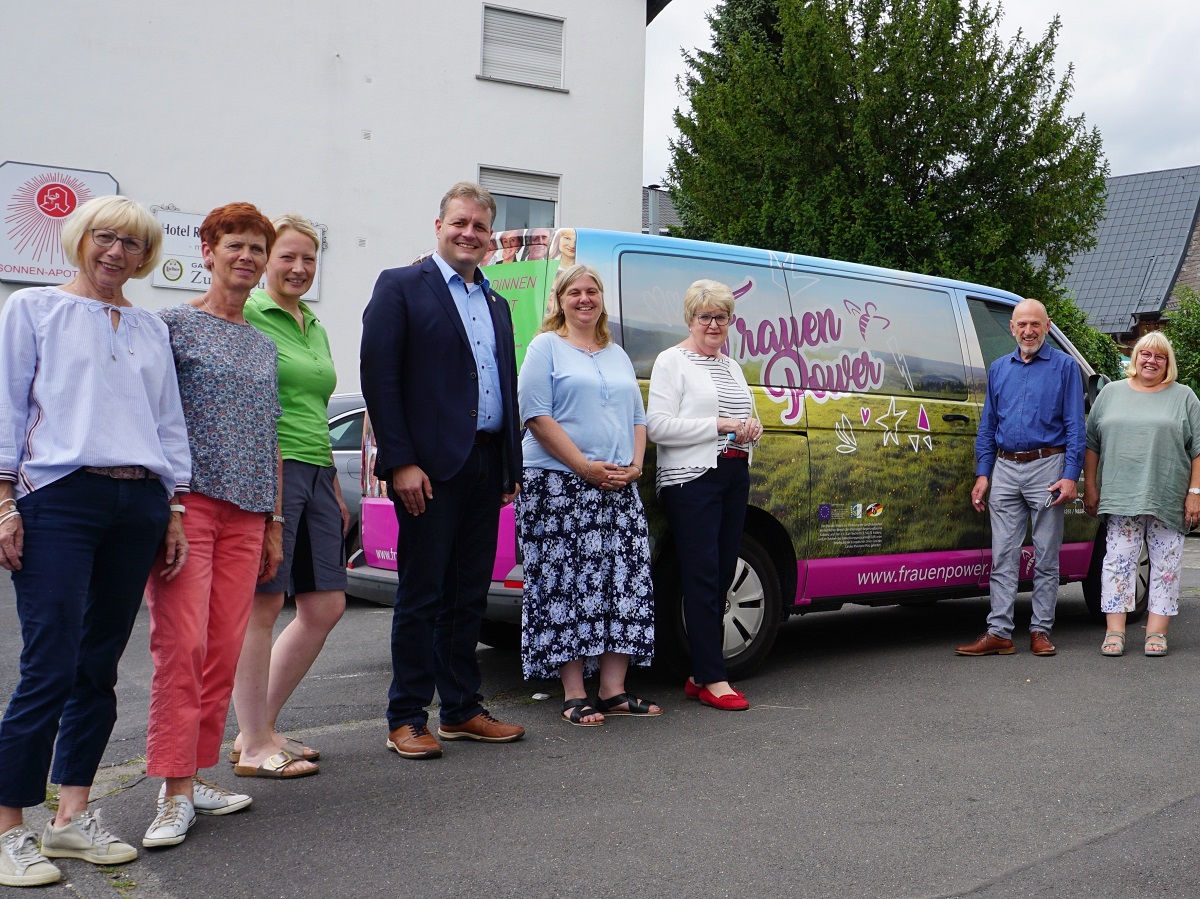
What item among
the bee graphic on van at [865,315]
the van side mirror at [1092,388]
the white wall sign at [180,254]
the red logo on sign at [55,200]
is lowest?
the van side mirror at [1092,388]

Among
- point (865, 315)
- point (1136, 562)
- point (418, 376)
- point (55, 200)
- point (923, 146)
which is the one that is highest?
point (923, 146)

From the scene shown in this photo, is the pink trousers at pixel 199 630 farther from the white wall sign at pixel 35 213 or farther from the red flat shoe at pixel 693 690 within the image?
the white wall sign at pixel 35 213

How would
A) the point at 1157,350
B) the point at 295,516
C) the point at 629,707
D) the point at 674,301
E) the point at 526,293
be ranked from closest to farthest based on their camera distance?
the point at 295,516 < the point at 629,707 < the point at 526,293 < the point at 674,301 < the point at 1157,350

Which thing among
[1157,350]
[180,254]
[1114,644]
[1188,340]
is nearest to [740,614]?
[1114,644]

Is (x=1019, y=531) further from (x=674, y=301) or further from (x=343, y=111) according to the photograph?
(x=343, y=111)

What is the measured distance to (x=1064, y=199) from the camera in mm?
16062

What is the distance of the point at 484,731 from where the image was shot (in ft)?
14.9

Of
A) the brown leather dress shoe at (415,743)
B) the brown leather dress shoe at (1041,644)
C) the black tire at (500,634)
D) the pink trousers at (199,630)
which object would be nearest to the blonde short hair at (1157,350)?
the brown leather dress shoe at (1041,644)

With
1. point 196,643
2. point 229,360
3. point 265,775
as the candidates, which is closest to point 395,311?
point 229,360

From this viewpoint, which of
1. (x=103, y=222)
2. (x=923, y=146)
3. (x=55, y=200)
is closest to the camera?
(x=103, y=222)

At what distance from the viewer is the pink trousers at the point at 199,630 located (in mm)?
3430

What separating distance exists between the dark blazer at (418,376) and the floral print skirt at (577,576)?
60 cm

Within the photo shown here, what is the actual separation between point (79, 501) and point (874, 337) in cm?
411

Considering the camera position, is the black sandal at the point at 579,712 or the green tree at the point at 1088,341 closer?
the black sandal at the point at 579,712
